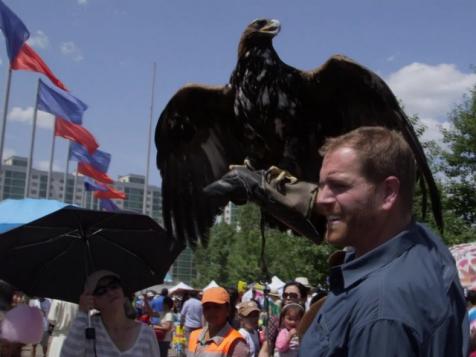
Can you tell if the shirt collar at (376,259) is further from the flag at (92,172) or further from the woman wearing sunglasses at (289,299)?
the flag at (92,172)

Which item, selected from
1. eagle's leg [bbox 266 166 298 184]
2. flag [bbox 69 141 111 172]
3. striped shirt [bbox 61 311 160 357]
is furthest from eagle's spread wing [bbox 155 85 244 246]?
flag [bbox 69 141 111 172]

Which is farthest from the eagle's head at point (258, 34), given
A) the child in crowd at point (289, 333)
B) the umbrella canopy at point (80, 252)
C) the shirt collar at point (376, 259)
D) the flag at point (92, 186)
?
the flag at point (92, 186)

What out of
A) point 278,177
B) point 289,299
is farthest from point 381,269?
point 289,299

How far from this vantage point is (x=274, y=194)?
2.28 meters

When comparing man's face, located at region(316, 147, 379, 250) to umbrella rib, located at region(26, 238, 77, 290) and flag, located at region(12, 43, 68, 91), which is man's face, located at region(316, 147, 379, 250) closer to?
umbrella rib, located at region(26, 238, 77, 290)

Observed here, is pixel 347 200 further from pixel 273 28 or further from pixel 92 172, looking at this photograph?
pixel 92 172

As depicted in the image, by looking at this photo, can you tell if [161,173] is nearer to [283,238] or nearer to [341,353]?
[341,353]

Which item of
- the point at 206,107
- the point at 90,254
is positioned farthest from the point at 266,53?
the point at 90,254

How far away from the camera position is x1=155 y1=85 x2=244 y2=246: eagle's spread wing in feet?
17.7

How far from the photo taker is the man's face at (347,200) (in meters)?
1.47

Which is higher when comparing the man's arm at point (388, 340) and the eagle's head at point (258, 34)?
the eagle's head at point (258, 34)

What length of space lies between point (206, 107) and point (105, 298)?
2.23 meters

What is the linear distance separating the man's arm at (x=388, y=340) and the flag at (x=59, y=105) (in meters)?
17.0

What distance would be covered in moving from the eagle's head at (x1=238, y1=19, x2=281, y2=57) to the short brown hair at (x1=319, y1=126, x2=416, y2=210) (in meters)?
3.48
